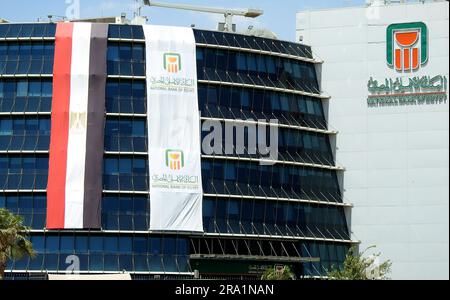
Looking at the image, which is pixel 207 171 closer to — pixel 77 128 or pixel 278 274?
pixel 77 128

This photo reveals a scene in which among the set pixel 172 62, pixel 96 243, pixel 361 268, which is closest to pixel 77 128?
pixel 96 243

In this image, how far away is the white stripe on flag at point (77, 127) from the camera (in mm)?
107438

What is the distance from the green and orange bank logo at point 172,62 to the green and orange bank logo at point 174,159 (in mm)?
9028

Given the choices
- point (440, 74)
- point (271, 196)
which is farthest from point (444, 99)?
point (271, 196)

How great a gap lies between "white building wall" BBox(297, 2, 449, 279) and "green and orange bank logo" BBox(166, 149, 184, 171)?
833 inches

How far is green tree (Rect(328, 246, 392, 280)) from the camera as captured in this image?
340 feet

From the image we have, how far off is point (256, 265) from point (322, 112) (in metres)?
21.6

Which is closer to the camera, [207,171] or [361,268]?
[361,268]

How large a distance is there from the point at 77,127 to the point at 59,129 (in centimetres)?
195

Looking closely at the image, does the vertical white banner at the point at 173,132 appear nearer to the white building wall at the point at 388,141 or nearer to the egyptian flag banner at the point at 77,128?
the egyptian flag banner at the point at 77,128

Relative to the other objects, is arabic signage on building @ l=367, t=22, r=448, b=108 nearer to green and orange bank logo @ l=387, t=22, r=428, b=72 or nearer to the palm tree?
green and orange bank logo @ l=387, t=22, r=428, b=72

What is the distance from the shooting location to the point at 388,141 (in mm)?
118250

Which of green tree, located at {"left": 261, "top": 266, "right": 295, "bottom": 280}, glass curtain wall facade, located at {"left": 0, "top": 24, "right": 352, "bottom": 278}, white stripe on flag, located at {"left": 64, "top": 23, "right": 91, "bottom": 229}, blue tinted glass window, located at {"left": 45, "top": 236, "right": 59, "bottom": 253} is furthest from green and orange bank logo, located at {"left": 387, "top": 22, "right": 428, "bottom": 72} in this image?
blue tinted glass window, located at {"left": 45, "top": 236, "right": 59, "bottom": 253}

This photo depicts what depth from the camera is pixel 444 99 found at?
117688 mm
